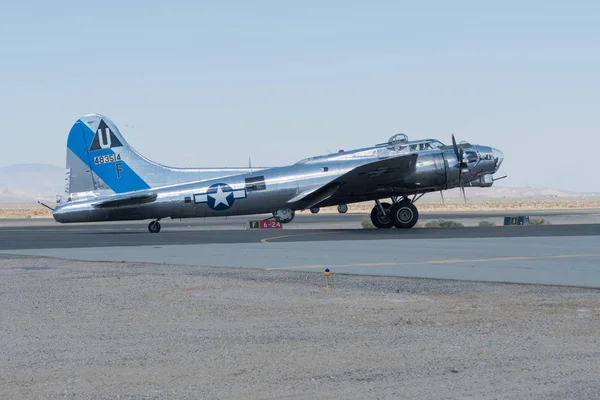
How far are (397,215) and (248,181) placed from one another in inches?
295

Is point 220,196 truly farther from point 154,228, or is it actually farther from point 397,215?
point 397,215

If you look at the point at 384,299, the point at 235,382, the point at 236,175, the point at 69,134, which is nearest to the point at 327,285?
the point at 384,299

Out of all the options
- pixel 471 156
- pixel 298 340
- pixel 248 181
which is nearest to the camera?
pixel 298 340

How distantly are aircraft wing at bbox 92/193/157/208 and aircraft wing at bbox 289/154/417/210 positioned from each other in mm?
6852

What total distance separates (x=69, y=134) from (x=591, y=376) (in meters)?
33.3

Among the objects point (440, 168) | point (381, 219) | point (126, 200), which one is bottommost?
point (381, 219)

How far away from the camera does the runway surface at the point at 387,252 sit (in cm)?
1980

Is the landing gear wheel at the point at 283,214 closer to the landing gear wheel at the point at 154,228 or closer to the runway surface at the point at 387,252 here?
the runway surface at the point at 387,252

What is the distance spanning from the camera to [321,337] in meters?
11.3

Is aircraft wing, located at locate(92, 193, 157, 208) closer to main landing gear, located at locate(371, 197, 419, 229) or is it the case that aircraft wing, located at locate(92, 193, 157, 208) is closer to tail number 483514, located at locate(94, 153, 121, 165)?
tail number 483514, located at locate(94, 153, 121, 165)

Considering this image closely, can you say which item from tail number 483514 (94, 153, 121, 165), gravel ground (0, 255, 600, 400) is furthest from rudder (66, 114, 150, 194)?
A: gravel ground (0, 255, 600, 400)

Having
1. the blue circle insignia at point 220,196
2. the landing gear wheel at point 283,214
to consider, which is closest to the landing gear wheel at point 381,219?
the landing gear wheel at point 283,214

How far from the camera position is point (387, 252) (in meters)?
25.0

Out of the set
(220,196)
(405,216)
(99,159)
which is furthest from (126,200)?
(405,216)
